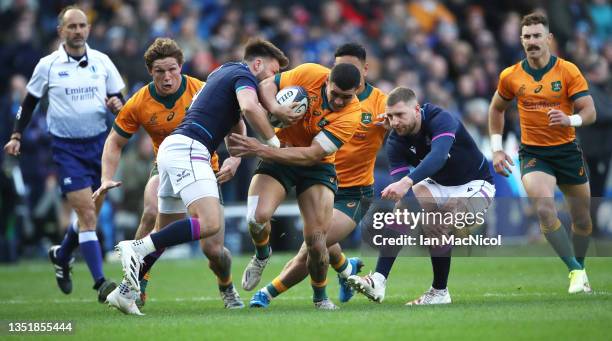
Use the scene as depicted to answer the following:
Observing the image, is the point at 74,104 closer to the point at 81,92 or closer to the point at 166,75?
the point at 81,92

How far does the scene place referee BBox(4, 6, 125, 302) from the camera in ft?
39.2

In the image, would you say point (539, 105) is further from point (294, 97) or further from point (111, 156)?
point (111, 156)

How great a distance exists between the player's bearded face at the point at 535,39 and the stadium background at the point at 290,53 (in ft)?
20.4

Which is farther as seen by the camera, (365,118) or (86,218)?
(86,218)

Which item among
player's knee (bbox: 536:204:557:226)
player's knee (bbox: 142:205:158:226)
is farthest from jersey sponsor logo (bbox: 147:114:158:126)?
player's knee (bbox: 536:204:557:226)

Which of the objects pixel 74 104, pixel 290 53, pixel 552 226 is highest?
pixel 290 53

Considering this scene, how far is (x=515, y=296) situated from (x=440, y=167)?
182cm

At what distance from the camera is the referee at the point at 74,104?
11945 mm

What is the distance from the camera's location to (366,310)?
9.65 meters

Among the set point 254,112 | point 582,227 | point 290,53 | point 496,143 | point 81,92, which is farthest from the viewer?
point 290,53

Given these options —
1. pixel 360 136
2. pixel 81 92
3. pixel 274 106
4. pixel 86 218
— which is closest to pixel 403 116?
pixel 360 136

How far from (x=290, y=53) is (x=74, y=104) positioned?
890cm

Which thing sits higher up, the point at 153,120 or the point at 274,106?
the point at 274,106

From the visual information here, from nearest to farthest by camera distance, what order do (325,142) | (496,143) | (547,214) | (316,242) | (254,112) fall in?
1. (254,112)
2. (325,142)
3. (316,242)
4. (547,214)
5. (496,143)
